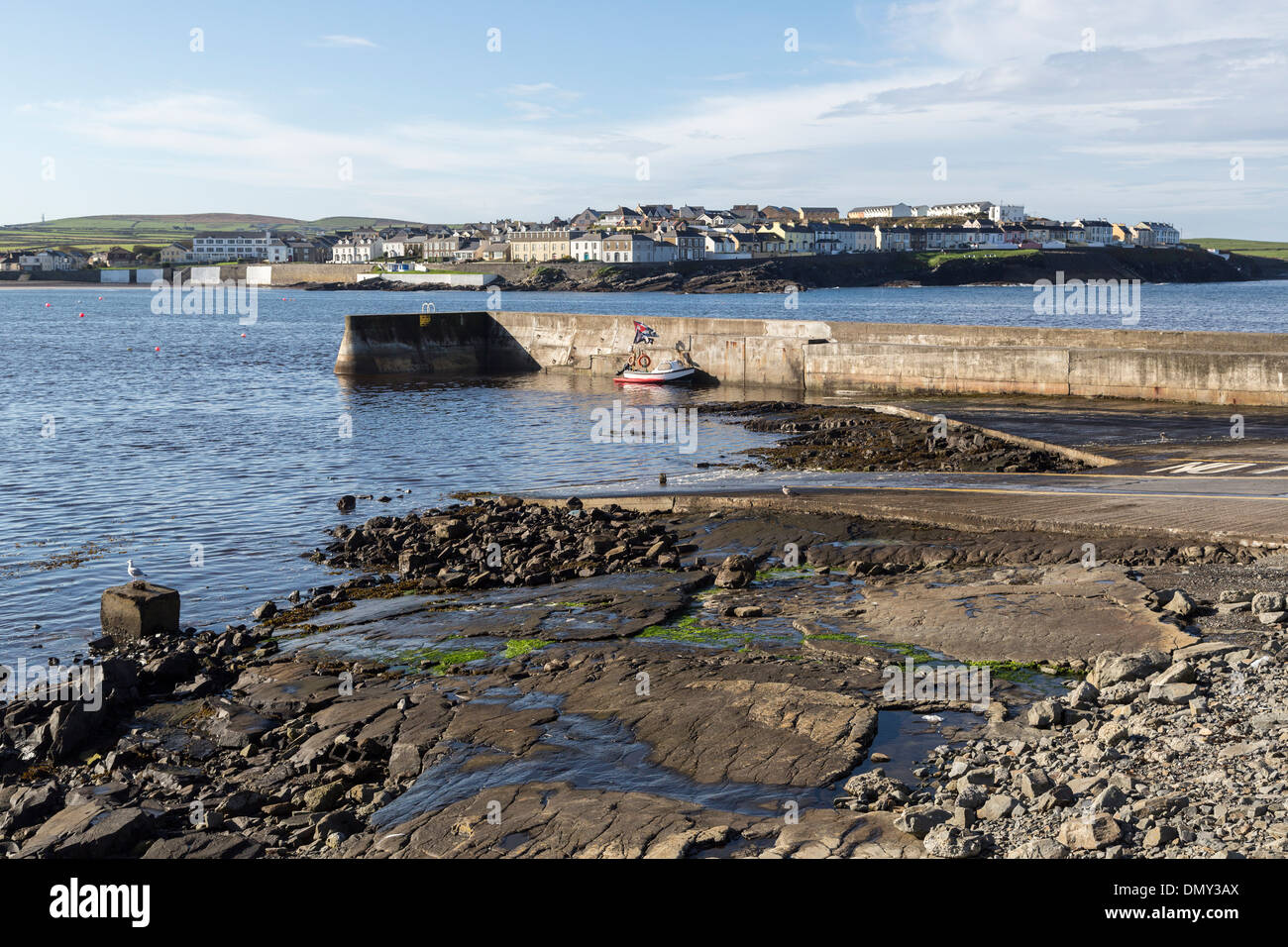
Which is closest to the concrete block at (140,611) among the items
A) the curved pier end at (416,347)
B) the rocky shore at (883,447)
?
the rocky shore at (883,447)

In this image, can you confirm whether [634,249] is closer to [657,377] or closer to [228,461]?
[657,377]

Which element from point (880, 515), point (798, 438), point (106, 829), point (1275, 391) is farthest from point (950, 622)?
point (1275, 391)

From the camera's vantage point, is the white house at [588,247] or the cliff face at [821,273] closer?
the cliff face at [821,273]

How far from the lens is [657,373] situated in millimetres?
49062

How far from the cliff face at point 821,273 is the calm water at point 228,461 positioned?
333ft

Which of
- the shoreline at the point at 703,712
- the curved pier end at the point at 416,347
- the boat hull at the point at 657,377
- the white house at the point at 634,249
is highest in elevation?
the white house at the point at 634,249

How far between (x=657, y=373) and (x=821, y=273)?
5742 inches

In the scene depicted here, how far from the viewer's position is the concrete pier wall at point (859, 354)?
3375 cm

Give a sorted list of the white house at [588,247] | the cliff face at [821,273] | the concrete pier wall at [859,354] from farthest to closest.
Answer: the white house at [588,247], the cliff face at [821,273], the concrete pier wall at [859,354]

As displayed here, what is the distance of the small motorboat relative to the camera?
1917 inches

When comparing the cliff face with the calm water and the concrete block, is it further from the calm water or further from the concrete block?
the concrete block

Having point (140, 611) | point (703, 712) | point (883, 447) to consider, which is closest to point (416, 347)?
point (883, 447)

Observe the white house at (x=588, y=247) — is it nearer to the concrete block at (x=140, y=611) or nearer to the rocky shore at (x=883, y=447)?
the rocky shore at (x=883, y=447)
